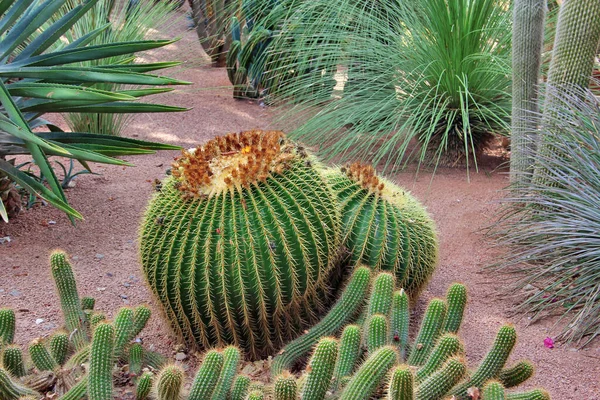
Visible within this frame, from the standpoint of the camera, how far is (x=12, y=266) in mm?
3281

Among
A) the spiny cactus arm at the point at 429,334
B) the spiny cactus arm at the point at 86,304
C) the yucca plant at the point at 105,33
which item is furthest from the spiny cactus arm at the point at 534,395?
the yucca plant at the point at 105,33

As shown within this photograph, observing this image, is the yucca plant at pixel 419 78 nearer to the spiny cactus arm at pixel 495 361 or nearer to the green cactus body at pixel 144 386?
the spiny cactus arm at pixel 495 361

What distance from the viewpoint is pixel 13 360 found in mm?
2188

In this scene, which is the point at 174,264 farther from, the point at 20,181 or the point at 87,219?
the point at 87,219

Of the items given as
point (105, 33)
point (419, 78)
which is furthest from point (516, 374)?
point (105, 33)

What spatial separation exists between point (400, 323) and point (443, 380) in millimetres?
489

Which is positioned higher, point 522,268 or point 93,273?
point 522,268

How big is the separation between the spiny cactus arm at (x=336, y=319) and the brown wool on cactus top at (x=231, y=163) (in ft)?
1.58

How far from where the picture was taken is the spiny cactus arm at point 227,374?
2039mm

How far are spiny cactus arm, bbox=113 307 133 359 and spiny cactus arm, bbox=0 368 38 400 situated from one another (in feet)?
0.93

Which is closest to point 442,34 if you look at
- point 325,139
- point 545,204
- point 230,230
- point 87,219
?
point 325,139

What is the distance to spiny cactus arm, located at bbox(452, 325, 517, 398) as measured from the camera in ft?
6.77

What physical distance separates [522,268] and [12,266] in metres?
2.42

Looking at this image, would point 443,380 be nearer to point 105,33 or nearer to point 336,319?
point 336,319
